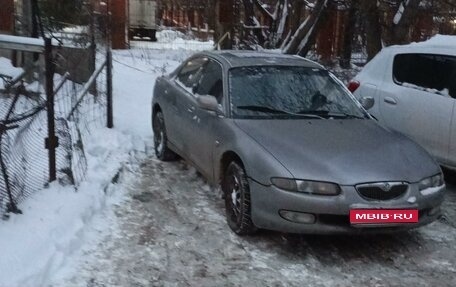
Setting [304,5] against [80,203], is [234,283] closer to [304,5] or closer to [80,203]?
[80,203]

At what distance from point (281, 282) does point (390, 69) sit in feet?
13.0

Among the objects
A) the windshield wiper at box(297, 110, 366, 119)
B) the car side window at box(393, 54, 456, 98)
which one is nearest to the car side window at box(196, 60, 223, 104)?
the windshield wiper at box(297, 110, 366, 119)

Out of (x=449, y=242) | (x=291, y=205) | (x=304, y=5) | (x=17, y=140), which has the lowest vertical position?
(x=449, y=242)

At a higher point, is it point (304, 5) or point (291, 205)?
point (304, 5)

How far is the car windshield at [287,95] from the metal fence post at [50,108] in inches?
63.6

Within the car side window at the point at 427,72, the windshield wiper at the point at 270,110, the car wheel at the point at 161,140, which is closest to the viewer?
the windshield wiper at the point at 270,110

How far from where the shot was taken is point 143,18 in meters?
25.0

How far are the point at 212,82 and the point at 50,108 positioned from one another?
176 cm

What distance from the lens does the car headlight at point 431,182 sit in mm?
4996

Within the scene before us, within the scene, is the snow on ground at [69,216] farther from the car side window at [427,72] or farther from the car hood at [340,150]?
the car side window at [427,72]

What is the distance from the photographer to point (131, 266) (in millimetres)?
4688

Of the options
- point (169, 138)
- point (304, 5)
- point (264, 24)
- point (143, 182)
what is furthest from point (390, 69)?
point (264, 24)

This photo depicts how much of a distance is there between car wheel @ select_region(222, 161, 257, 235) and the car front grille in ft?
3.04

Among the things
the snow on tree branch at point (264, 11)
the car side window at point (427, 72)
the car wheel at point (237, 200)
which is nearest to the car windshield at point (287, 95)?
the car wheel at point (237, 200)
